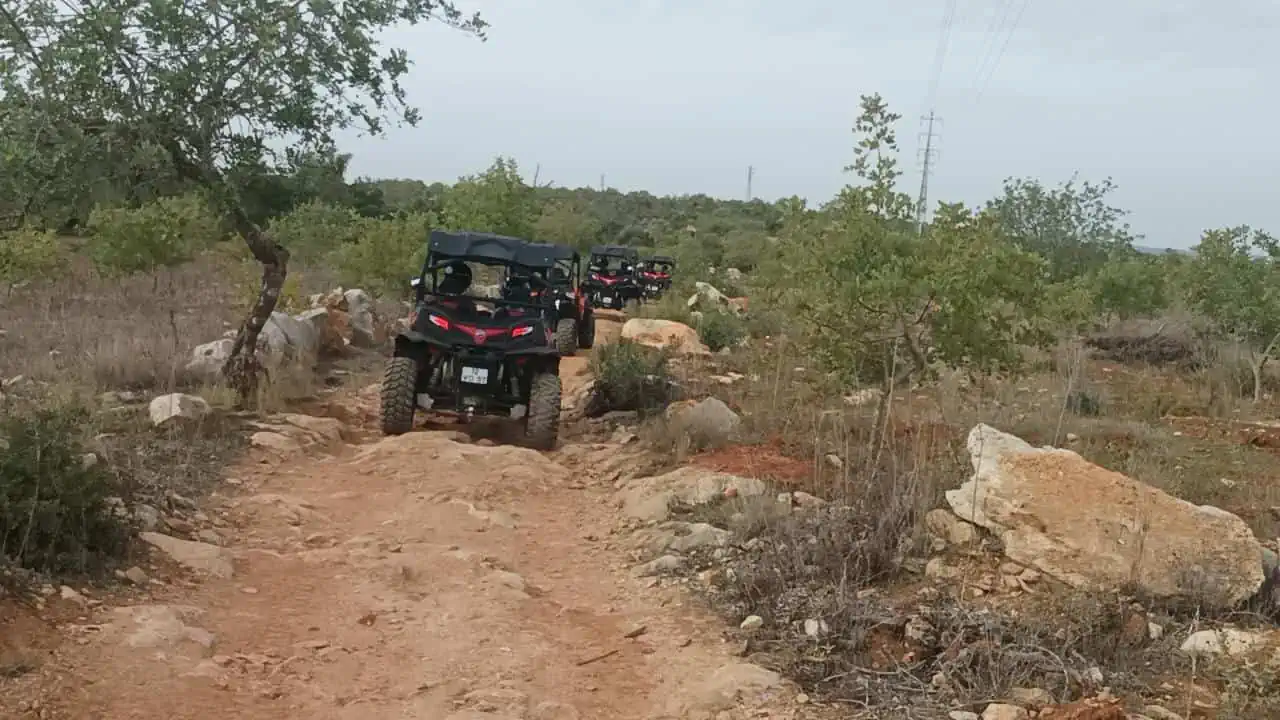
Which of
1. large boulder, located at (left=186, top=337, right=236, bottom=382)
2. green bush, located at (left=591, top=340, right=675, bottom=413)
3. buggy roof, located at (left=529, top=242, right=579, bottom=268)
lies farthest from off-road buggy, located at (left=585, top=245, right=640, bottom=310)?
large boulder, located at (left=186, top=337, right=236, bottom=382)

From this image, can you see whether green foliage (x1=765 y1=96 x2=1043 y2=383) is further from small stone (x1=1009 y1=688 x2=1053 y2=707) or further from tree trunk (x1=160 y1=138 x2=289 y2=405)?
tree trunk (x1=160 y1=138 x2=289 y2=405)

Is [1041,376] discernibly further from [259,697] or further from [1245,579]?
A: [259,697]

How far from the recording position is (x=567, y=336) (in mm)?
15781

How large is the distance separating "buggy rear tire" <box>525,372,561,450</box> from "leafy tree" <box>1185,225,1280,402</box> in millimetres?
11311

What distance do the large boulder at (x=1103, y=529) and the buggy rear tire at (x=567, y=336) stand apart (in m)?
10.4

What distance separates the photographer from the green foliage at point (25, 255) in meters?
16.0

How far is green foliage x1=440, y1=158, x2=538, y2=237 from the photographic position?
2334cm

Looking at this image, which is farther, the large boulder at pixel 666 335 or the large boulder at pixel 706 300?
the large boulder at pixel 706 300

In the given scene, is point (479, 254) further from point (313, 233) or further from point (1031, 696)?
point (313, 233)

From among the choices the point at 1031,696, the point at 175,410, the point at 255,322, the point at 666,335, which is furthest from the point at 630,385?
the point at 666,335

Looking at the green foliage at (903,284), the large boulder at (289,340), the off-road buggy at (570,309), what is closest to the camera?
the green foliage at (903,284)

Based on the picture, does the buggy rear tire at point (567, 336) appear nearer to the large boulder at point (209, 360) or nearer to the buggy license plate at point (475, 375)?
the large boulder at point (209, 360)

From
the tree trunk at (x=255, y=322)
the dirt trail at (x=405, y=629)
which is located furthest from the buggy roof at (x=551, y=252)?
the dirt trail at (x=405, y=629)

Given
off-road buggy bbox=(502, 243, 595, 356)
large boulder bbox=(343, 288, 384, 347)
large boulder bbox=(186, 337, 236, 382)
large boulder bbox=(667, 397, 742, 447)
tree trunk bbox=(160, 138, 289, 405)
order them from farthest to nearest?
off-road buggy bbox=(502, 243, 595, 356) → large boulder bbox=(343, 288, 384, 347) → large boulder bbox=(186, 337, 236, 382) → tree trunk bbox=(160, 138, 289, 405) → large boulder bbox=(667, 397, 742, 447)
